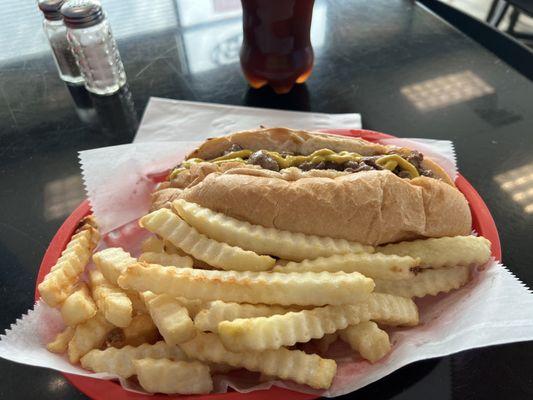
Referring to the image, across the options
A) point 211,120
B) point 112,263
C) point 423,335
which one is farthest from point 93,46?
point 423,335

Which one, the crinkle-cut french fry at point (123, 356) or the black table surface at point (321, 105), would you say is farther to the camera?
the black table surface at point (321, 105)

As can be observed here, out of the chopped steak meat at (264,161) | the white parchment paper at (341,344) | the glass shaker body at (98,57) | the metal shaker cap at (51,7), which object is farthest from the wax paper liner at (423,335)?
the metal shaker cap at (51,7)

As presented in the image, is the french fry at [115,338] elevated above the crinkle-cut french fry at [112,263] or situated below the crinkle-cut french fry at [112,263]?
below

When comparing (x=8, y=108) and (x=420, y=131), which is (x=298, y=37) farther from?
(x=8, y=108)

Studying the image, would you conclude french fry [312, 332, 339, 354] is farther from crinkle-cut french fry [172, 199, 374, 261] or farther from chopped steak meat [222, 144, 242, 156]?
chopped steak meat [222, 144, 242, 156]

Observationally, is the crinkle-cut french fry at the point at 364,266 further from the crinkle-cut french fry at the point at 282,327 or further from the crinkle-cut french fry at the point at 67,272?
the crinkle-cut french fry at the point at 67,272

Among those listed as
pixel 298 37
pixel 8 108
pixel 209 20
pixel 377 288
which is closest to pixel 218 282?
pixel 377 288
